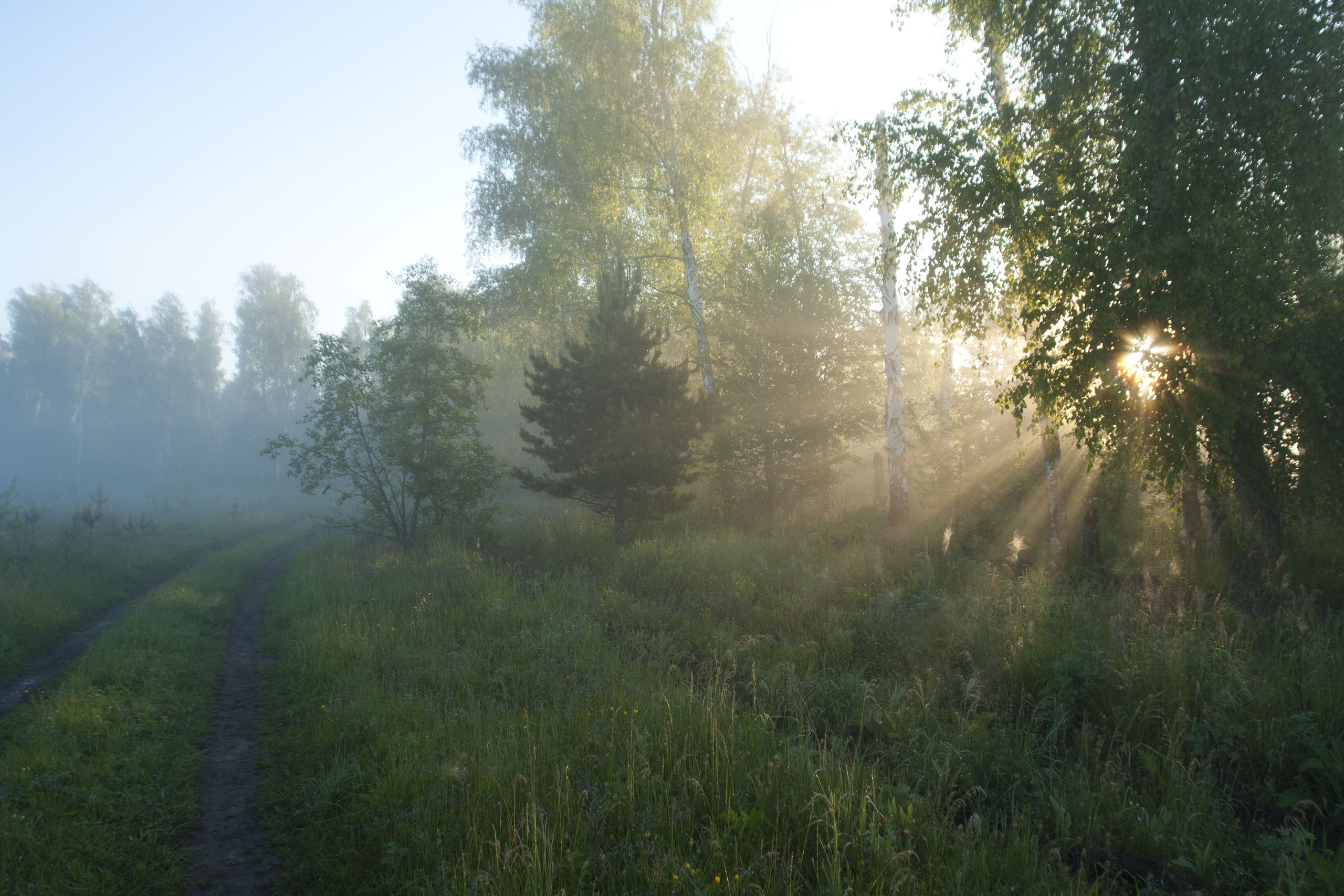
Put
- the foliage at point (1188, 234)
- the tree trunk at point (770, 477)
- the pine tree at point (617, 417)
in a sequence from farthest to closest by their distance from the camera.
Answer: the tree trunk at point (770, 477) → the pine tree at point (617, 417) → the foliage at point (1188, 234)

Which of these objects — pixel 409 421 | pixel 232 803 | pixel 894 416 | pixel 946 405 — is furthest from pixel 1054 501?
pixel 409 421

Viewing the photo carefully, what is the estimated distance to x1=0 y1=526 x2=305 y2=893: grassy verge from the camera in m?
4.13

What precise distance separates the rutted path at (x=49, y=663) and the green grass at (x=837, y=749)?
2697 millimetres

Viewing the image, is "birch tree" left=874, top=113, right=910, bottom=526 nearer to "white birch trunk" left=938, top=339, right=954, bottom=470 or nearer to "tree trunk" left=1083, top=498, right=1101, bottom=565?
"tree trunk" left=1083, top=498, right=1101, bottom=565

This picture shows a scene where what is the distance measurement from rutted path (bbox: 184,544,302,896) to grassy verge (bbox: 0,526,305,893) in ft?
0.39

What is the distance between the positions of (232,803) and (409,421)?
1356 cm

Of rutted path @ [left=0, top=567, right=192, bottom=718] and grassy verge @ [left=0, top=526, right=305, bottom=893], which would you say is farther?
rutted path @ [left=0, top=567, right=192, bottom=718]

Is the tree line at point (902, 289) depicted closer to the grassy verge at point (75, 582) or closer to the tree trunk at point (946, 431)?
the tree trunk at point (946, 431)

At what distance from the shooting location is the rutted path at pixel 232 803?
4180 millimetres

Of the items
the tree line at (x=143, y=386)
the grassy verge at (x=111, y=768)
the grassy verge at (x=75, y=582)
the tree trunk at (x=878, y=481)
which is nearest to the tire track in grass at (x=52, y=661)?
the grassy verge at (x=75, y=582)

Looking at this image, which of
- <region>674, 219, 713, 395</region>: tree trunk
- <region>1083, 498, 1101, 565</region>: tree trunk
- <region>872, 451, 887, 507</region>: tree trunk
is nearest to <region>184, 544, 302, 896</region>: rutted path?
<region>1083, 498, 1101, 565</region>: tree trunk

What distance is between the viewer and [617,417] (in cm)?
1520

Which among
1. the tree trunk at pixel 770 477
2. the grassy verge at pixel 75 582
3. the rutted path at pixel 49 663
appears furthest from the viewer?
the tree trunk at pixel 770 477

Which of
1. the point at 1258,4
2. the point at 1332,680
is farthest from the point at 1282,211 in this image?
the point at 1332,680
